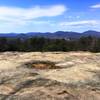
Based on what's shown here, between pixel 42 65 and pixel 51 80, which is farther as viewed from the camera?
pixel 42 65

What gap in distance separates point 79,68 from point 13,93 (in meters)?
1.83

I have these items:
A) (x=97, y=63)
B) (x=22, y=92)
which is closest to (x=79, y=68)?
(x=97, y=63)

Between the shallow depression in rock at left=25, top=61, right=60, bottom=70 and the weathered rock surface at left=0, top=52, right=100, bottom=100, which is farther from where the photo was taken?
the shallow depression in rock at left=25, top=61, right=60, bottom=70

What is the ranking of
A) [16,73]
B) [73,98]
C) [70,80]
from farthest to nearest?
[16,73] < [70,80] < [73,98]

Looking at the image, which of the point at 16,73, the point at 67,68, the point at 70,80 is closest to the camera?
the point at 70,80

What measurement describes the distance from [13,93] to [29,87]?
33 cm

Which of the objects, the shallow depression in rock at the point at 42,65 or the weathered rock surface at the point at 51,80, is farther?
the shallow depression in rock at the point at 42,65

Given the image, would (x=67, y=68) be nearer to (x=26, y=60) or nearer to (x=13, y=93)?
A: (x=26, y=60)

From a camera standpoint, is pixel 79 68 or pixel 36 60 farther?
pixel 36 60

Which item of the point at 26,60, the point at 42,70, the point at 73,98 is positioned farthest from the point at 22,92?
the point at 26,60

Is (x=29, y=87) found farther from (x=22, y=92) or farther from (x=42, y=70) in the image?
(x=42, y=70)

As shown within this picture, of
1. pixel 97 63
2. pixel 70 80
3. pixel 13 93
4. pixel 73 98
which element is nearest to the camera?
pixel 73 98

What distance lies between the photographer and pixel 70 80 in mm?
5543

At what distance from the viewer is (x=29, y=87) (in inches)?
210
